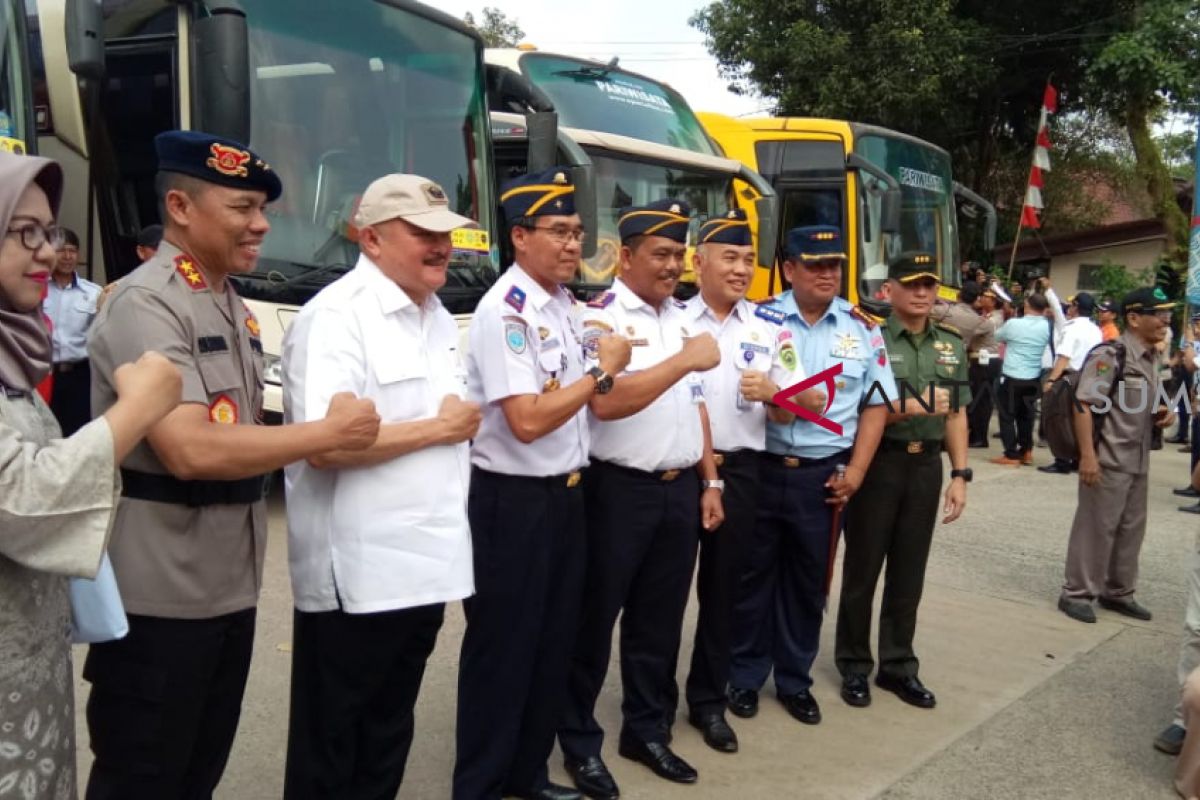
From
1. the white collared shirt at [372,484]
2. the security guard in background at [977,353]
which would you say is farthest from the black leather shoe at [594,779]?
the security guard in background at [977,353]

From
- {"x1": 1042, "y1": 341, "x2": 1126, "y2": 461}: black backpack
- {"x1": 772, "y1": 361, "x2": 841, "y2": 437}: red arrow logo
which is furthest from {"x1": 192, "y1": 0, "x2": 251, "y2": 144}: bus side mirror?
{"x1": 1042, "y1": 341, "x2": 1126, "y2": 461}: black backpack

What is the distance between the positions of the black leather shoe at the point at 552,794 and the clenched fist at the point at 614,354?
1313 mm

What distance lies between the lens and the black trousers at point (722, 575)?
3.71 metres

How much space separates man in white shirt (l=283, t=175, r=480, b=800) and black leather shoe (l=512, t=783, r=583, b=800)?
2.42 ft

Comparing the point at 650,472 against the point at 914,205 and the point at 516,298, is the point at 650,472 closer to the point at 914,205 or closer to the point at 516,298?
the point at 516,298

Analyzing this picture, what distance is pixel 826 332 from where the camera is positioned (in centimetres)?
407

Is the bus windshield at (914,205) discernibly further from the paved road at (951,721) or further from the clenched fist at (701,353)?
the clenched fist at (701,353)

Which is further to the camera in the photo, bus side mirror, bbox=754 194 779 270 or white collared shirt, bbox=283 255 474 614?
bus side mirror, bbox=754 194 779 270

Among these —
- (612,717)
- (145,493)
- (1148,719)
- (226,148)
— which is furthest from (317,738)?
(1148,719)

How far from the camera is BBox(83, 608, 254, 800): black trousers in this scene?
2.10 m

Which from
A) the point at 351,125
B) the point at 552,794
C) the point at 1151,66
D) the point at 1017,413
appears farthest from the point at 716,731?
the point at 1151,66

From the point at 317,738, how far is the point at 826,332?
97.1 inches

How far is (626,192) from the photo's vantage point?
7.92 meters

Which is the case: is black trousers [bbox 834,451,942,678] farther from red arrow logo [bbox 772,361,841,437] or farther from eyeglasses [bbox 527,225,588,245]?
eyeglasses [bbox 527,225,588,245]
